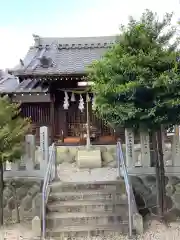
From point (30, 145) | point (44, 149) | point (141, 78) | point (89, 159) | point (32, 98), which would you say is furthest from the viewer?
point (32, 98)

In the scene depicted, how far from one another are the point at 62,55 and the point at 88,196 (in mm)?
9186

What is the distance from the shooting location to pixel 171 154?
341 inches

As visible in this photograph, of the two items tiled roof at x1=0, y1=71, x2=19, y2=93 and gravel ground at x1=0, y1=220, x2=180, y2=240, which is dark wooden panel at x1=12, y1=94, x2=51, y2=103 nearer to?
tiled roof at x1=0, y1=71, x2=19, y2=93

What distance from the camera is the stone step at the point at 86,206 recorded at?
744 centimetres

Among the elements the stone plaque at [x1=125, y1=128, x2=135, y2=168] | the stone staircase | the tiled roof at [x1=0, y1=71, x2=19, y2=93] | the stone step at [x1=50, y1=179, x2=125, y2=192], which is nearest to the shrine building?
the tiled roof at [x1=0, y1=71, x2=19, y2=93]

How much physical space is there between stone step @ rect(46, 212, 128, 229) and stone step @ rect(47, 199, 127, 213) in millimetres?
148

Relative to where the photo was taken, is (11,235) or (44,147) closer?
(11,235)

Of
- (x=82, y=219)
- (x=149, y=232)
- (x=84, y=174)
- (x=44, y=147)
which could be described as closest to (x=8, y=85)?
(x=44, y=147)

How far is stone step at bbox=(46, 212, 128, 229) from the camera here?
7.14 metres

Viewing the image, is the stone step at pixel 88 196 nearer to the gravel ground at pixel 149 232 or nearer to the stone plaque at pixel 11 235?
the gravel ground at pixel 149 232

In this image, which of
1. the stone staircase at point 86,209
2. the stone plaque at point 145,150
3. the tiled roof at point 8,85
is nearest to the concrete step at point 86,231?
the stone staircase at point 86,209

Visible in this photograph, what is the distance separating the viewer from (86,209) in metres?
7.47

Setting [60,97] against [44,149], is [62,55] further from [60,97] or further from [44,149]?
[44,149]

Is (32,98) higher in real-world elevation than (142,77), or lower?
higher
